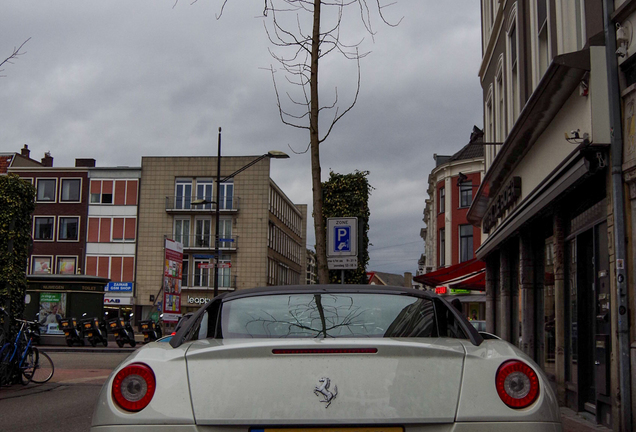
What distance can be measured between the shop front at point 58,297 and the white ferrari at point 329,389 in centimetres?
2779

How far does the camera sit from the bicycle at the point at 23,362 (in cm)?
1160

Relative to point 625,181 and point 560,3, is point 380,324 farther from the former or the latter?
point 560,3

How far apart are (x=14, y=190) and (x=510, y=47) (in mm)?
10778

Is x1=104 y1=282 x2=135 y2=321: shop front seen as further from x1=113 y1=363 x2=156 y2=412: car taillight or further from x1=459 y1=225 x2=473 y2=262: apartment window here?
x1=113 y1=363 x2=156 y2=412: car taillight

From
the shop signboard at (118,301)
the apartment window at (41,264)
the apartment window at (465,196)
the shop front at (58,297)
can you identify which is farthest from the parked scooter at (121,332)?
the apartment window at (41,264)

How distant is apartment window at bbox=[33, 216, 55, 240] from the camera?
201 ft

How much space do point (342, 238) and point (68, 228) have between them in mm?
52606

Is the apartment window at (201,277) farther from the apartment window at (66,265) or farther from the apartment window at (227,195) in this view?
the apartment window at (66,265)

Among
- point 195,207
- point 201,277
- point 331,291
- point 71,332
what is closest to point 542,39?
point 331,291

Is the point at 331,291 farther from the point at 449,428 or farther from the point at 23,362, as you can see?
the point at 23,362

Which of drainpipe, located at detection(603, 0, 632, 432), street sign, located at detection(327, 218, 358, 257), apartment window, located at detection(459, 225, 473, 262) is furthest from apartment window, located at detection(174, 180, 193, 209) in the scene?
drainpipe, located at detection(603, 0, 632, 432)

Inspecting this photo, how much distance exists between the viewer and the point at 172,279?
28.0 m

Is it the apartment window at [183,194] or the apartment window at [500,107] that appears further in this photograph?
the apartment window at [183,194]

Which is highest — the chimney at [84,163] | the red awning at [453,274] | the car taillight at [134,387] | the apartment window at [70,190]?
the chimney at [84,163]
